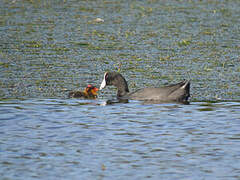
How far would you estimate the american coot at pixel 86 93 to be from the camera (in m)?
12.5

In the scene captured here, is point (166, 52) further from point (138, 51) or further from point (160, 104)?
point (160, 104)

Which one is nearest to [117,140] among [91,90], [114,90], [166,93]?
[166,93]

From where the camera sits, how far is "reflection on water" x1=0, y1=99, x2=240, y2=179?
7258 millimetres

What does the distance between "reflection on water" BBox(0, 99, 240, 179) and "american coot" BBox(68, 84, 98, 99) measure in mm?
271

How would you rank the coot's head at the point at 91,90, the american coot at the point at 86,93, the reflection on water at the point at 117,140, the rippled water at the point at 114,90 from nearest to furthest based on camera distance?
the reflection on water at the point at 117,140 → the rippled water at the point at 114,90 → the american coot at the point at 86,93 → the coot's head at the point at 91,90

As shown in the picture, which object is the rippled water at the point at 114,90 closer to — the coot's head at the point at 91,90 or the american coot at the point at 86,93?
the american coot at the point at 86,93

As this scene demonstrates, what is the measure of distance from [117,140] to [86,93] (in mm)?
3915

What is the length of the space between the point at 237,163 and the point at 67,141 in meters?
2.62

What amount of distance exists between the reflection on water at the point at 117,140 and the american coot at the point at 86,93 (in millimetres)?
271

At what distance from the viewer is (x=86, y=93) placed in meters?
12.6

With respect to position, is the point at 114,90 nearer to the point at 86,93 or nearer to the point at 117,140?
the point at 86,93

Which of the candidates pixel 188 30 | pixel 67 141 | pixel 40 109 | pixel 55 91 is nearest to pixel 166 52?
pixel 188 30

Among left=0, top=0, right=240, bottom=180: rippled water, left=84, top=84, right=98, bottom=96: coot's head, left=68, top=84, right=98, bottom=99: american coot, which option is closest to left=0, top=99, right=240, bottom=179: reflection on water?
left=0, top=0, right=240, bottom=180: rippled water

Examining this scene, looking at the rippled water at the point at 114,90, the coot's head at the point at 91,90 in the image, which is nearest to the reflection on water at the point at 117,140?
the rippled water at the point at 114,90
